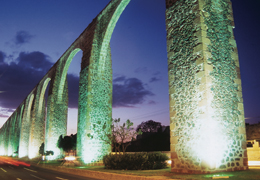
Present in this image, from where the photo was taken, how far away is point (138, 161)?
10734mm

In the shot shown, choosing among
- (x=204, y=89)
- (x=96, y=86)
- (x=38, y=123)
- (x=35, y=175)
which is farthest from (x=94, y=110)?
(x=38, y=123)

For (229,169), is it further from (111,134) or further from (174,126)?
(111,134)

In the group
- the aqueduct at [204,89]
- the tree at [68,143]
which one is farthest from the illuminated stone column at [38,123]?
the aqueduct at [204,89]

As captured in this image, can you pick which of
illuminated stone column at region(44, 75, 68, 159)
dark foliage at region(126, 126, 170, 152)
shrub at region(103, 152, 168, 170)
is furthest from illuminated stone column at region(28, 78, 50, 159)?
shrub at region(103, 152, 168, 170)

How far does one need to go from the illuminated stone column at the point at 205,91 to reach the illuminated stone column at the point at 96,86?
636cm

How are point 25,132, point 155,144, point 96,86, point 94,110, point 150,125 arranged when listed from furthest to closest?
point 150,125 < point 155,144 < point 25,132 < point 96,86 < point 94,110

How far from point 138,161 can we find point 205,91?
A: 485 cm

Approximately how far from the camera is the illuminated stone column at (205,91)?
7.43 meters

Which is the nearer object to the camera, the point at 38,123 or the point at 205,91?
the point at 205,91

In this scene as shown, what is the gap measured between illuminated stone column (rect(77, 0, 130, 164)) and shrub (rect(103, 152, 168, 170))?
303 cm

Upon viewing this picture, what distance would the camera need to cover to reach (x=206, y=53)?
311 inches

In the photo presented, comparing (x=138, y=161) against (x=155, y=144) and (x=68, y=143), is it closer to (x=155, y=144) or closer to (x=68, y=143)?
(x=68, y=143)

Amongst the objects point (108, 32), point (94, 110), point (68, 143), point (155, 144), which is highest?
point (108, 32)

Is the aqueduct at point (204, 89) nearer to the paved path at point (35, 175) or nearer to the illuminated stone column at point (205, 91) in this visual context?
the illuminated stone column at point (205, 91)
